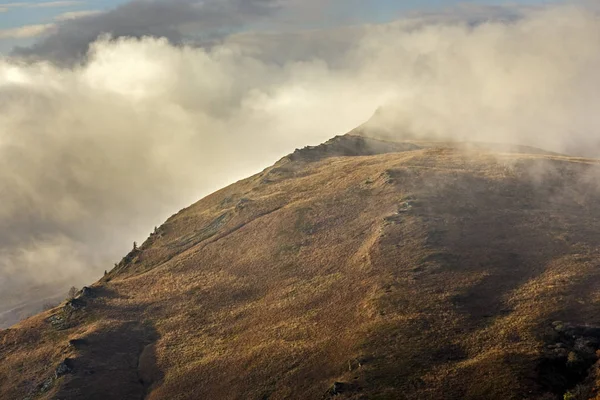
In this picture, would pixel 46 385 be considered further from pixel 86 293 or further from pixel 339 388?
pixel 339 388

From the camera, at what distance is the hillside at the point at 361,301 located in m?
83.1

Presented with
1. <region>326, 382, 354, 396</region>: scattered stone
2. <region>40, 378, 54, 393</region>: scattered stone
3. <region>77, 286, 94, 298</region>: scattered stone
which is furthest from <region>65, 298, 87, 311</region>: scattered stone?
<region>326, 382, 354, 396</region>: scattered stone

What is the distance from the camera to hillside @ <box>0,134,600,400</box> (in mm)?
83062

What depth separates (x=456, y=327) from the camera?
90.8 meters

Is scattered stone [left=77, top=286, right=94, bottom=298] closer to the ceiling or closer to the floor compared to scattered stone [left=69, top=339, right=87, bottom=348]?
closer to the ceiling

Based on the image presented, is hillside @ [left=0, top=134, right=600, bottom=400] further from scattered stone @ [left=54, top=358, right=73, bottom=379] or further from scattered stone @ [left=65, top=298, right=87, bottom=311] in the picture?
scattered stone @ [left=65, top=298, right=87, bottom=311]

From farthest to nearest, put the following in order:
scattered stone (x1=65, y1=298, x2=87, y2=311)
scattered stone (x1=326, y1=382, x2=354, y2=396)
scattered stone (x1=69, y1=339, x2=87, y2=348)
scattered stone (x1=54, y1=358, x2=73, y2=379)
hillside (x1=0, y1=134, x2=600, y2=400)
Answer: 1. scattered stone (x1=65, y1=298, x2=87, y2=311)
2. scattered stone (x1=69, y1=339, x2=87, y2=348)
3. scattered stone (x1=54, y1=358, x2=73, y2=379)
4. hillside (x1=0, y1=134, x2=600, y2=400)
5. scattered stone (x1=326, y1=382, x2=354, y2=396)

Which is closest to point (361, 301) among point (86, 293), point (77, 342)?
point (77, 342)

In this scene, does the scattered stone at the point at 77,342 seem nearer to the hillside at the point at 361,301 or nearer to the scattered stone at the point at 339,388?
the hillside at the point at 361,301

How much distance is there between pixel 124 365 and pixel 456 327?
60475 mm

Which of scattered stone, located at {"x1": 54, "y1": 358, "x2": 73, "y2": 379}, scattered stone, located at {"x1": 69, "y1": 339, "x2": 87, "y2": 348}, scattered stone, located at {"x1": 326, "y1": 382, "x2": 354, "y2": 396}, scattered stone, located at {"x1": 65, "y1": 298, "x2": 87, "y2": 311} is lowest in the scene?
scattered stone, located at {"x1": 326, "y1": 382, "x2": 354, "y2": 396}

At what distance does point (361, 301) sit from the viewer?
10669 cm

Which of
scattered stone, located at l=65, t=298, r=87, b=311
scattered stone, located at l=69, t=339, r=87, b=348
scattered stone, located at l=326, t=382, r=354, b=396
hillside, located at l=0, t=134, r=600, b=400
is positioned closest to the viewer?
scattered stone, located at l=326, t=382, r=354, b=396

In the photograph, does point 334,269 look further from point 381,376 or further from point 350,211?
point 381,376
